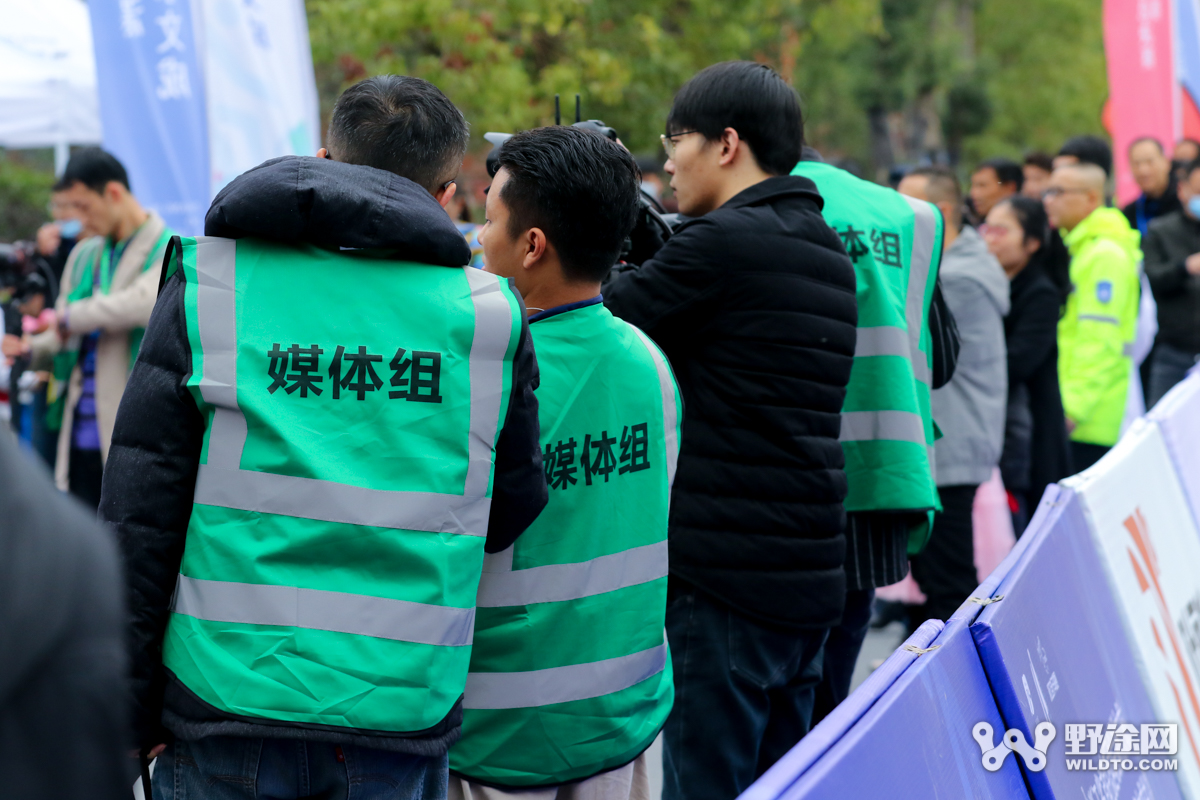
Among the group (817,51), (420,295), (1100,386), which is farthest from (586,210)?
(817,51)

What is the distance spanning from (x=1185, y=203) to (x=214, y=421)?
7380mm

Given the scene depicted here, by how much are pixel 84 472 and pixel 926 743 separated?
159 inches

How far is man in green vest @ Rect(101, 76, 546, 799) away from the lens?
1614 mm

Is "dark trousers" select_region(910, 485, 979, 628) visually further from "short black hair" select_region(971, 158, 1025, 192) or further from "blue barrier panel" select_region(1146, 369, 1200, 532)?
"short black hair" select_region(971, 158, 1025, 192)

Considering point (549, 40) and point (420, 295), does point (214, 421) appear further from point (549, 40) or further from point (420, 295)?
point (549, 40)

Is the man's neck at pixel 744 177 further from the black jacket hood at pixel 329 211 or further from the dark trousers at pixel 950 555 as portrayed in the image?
the dark trousers at pixel 950 555

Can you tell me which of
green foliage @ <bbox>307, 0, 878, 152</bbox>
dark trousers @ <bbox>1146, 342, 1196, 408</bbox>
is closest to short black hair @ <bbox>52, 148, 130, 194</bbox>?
green foliage @ <bbox>307, 0, 878, 152</bbox>

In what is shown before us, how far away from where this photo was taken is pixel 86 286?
4914mm

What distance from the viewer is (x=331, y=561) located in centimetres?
163

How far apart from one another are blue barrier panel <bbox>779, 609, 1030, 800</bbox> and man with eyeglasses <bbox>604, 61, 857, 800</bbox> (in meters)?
0.62

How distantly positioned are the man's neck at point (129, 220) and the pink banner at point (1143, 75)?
23.6 feet

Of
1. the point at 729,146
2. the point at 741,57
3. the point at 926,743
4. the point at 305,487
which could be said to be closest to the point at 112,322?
the point at 729,146

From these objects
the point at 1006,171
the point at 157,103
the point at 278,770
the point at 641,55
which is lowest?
the point at 278,770

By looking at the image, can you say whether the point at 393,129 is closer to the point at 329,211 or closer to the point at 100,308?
the point at 329,211
